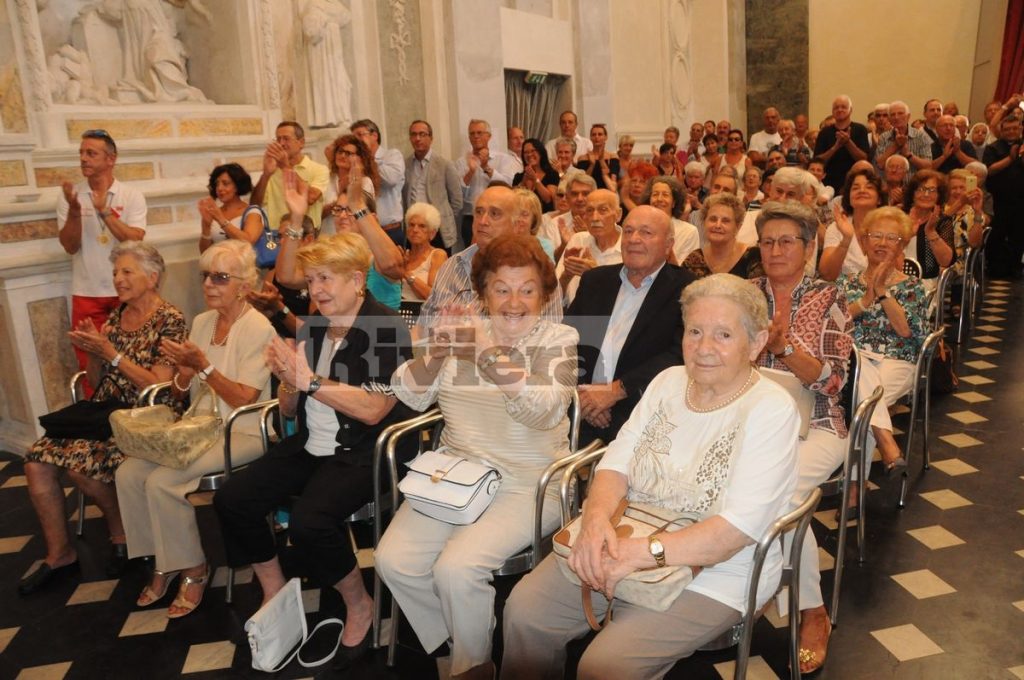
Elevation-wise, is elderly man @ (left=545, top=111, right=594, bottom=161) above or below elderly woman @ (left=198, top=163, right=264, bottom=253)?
above

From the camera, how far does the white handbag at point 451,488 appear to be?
2396mm

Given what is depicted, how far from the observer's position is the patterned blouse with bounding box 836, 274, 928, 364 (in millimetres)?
3736

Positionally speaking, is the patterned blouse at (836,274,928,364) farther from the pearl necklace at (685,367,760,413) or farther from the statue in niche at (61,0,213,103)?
the statue in niche at (61,0,213,103)

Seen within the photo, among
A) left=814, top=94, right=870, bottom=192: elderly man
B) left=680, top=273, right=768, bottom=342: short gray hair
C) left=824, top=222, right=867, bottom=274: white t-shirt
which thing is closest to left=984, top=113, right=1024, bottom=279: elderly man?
left=814, top=94, right=870, bottom=192: elderly man

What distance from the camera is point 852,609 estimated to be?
2.84 meters

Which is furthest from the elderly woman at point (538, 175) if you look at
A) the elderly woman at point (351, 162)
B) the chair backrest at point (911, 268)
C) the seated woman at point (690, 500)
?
the seated woman at point (690, 500)

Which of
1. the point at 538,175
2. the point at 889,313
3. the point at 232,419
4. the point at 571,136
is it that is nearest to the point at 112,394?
the point at 232,419

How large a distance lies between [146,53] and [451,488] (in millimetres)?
5224

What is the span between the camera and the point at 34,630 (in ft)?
9.82

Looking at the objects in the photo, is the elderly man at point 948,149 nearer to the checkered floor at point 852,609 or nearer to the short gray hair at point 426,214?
the checkered floor at point 852,609

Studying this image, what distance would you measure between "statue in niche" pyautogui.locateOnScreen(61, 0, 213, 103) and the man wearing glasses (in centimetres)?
159

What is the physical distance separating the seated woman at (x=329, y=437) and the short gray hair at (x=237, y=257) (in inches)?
18.3

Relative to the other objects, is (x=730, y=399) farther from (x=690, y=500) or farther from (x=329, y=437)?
(x=329, y=437)

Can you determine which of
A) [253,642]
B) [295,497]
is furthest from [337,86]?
[253,642]
